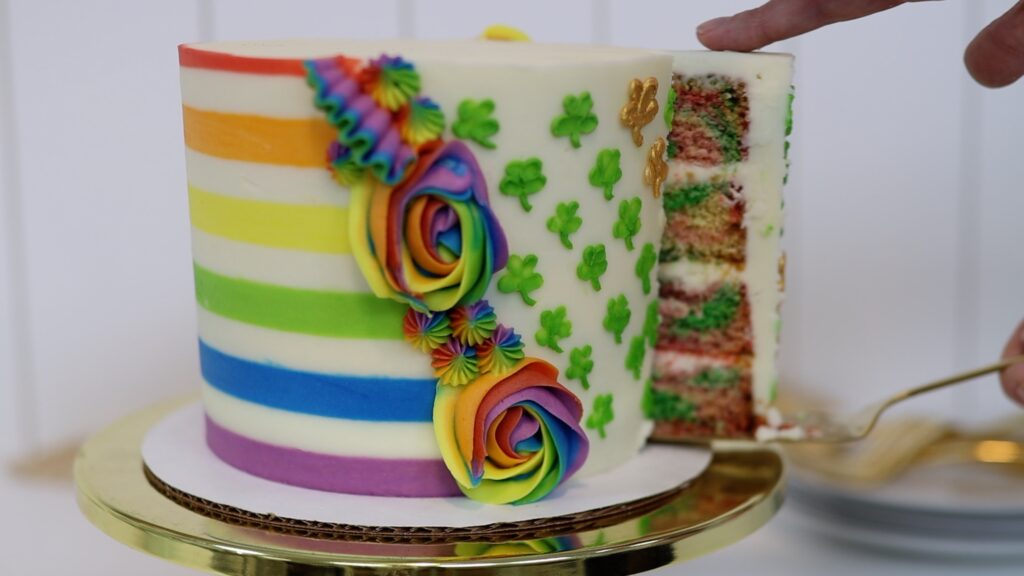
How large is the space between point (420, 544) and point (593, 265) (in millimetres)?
225

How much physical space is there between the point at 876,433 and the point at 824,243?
282mm

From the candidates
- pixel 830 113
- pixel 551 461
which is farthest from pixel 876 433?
pixel 551 461

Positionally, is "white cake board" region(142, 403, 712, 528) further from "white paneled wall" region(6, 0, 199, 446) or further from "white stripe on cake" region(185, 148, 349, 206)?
"white paneled wall" region(6, 0, 199, 446)

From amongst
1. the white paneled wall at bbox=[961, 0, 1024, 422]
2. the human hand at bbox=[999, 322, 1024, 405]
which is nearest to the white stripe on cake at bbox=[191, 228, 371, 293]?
the human hand at bbox=[999, 322, 1024, 405]

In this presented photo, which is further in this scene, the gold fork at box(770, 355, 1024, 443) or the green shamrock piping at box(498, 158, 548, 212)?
the gold fork at box(770, 355, 1024, 443)

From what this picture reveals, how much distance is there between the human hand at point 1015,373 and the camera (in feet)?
3.73

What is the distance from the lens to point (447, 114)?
2.68 ft

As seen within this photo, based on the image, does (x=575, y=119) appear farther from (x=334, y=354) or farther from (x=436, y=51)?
(x=334, y=354)

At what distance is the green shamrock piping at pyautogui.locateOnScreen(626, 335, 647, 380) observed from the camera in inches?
37.6

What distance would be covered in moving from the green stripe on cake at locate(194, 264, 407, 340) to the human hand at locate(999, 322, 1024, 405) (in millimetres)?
598

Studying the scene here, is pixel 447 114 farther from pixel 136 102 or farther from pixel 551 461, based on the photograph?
pixel 136 102

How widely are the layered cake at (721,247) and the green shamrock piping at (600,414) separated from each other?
0.25 feet

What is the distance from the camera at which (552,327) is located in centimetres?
88

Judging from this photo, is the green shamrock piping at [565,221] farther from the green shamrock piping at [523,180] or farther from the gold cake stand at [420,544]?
the gold cake stand at [420,544]
